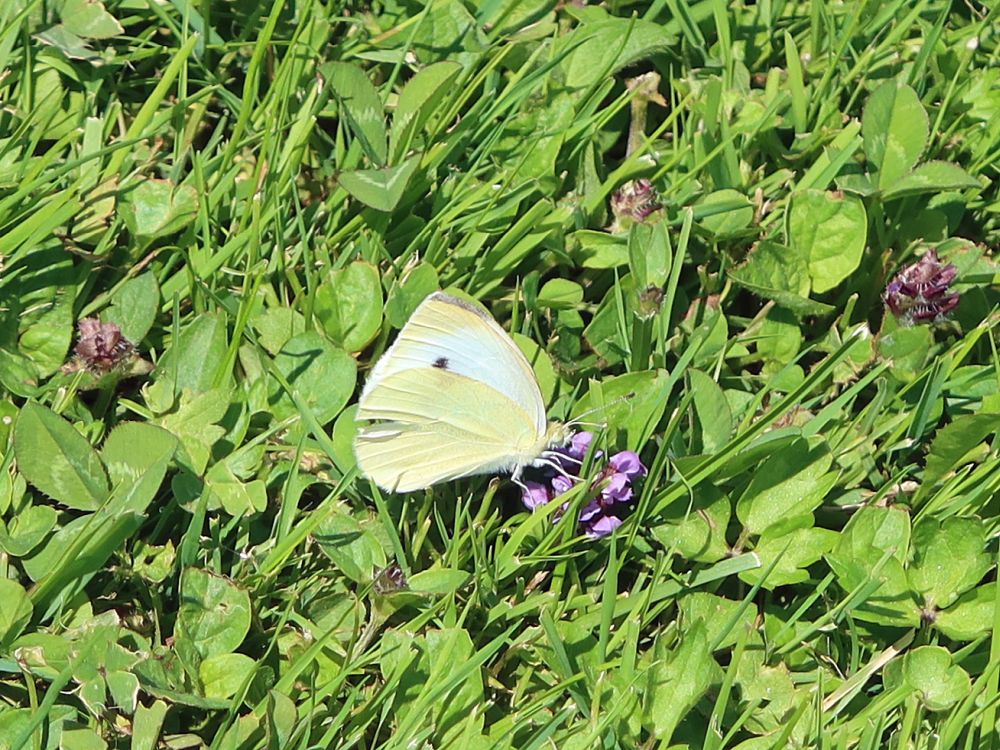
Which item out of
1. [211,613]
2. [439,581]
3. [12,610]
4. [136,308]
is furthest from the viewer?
[136,308]

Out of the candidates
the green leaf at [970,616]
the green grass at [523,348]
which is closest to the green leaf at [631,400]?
the green grass at [523,348]

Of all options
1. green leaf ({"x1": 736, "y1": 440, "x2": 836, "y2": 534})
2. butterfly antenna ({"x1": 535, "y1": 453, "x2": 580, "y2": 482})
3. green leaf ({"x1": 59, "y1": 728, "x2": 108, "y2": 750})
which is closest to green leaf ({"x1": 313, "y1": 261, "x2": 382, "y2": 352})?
butterfly antenna ({"x1": 535, "y1": 453, "x2": 580, "y2": 482})

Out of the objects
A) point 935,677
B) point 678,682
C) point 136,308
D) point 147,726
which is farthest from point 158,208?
point 935,677

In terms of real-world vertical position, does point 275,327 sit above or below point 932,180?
below

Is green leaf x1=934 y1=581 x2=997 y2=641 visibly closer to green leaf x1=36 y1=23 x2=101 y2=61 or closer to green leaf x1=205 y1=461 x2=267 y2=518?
green leaf x1=205 y1=461 x2=267 y2=518

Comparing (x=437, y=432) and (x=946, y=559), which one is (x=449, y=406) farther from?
(x=946, y=559)

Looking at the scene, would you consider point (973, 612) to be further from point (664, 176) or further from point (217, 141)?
point (217, 141)
